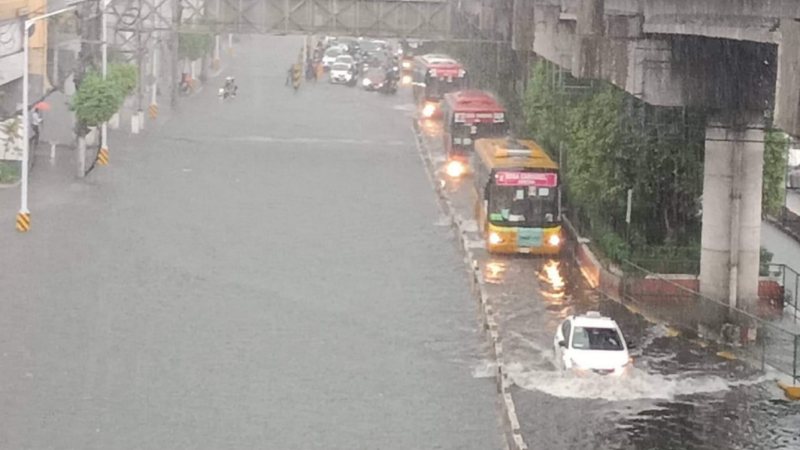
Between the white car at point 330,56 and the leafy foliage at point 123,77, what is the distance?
119 ft

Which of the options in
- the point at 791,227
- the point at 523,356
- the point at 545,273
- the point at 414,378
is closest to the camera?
the point at 414,378

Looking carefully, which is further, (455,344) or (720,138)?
(720,138)

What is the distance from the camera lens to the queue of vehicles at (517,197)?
934 inches

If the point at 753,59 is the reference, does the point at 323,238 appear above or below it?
below

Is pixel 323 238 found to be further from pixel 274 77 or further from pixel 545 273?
pixel 274 77

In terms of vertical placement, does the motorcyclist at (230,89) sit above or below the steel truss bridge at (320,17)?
below

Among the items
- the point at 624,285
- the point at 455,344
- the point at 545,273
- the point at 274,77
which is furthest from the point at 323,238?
the point at 274,77

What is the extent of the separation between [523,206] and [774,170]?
5.07 meters

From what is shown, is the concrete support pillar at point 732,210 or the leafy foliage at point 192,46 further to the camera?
the leafy foliage at point 192,46

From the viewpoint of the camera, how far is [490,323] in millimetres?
25719

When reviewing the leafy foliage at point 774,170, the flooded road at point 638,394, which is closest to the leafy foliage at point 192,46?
the leafy foliage at point 774,170

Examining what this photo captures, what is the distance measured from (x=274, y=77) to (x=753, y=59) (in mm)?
53551

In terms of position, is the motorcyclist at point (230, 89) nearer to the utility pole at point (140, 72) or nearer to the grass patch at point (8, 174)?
the utility pole at point (140, 72)

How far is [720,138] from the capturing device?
2769cm
